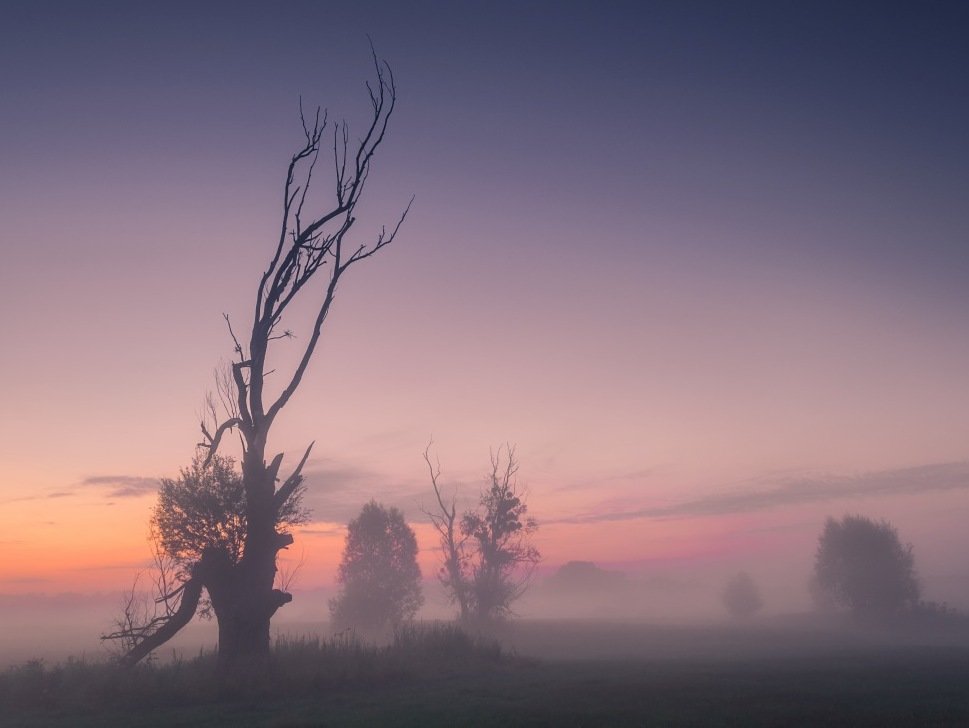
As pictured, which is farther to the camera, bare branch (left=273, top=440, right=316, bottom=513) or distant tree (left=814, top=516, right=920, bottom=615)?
distant tree (left=814, top=516, right=920, bottom=615)

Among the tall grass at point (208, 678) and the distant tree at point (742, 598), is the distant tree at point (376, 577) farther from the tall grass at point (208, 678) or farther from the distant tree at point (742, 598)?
the distant tree at point (742, 598)

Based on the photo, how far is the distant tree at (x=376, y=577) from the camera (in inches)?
2549

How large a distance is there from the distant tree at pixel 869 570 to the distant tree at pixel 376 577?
6690 cm

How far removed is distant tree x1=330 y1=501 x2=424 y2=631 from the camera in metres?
64.8

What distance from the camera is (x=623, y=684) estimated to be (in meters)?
19.9

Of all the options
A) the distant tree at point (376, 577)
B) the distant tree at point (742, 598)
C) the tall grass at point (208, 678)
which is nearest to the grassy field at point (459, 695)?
the tall grass at point (208, 678)

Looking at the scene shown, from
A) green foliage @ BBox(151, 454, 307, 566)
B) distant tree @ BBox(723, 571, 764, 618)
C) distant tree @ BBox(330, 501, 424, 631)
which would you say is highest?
green foliage @ BBox(151, 454, 307, 566)

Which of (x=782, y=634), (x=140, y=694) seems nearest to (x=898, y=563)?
(x=782, y=634)

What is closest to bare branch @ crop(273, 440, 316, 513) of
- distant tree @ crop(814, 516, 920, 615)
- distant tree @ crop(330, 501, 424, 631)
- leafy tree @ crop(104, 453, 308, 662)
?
leafy tree @ crop(104, 453, 308, 662)

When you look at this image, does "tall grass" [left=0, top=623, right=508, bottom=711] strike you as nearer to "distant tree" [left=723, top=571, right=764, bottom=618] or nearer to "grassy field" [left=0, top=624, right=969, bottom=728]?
"grassy field" [left=0, top=624, right=969, bottom=728]

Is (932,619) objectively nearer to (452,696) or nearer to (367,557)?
(367,557)

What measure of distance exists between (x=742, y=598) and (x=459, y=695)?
132838 mm

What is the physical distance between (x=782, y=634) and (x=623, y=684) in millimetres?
67513

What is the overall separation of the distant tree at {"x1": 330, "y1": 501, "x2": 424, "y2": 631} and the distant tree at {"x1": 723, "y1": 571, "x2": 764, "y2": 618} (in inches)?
3649
